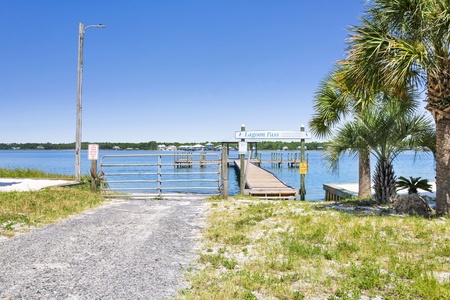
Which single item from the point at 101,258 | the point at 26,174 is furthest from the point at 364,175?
the point at 26,174

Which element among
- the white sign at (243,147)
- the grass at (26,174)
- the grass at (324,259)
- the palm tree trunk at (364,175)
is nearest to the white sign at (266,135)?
the white sign at (243,147)

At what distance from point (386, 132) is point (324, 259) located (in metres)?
7.07

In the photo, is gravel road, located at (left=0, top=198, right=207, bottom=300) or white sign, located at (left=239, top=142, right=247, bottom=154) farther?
white sign, located at (left=239, top=142, right=247, bottom=154)

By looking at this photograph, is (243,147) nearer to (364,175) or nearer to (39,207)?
(364,175)

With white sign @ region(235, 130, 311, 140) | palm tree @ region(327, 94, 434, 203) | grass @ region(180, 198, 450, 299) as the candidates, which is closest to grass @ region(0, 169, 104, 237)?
grass @ region(180, 198, 450, 299)

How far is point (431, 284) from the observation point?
13.6 ft

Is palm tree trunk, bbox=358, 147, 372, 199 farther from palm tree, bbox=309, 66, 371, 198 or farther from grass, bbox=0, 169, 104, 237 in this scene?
grass, bbox=0, 169, 104, 237

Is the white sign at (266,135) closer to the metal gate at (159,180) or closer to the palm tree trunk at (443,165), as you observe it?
the metal gate at (159,180)

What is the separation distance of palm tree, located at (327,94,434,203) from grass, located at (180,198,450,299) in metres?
3.35

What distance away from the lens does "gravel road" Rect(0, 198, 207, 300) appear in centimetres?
424

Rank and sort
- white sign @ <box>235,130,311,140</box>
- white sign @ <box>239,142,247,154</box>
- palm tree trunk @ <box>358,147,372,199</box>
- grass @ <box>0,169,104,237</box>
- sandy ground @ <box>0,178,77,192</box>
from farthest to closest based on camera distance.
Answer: white sign @ <box>235,130,311,140</box> → white sign @ <box>239,142,247,154</box> → sandy ground @ <box>0,178,77,192</box> → palm tree trunk @ <box>358,147,372,199</box> → grass @ <box>0,169,104,237</box>

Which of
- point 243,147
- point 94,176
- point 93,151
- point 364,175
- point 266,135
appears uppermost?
point 266,135

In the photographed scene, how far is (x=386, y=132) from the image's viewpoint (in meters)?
11.2

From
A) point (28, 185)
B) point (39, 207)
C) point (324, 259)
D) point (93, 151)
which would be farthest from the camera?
point (28, 185)
